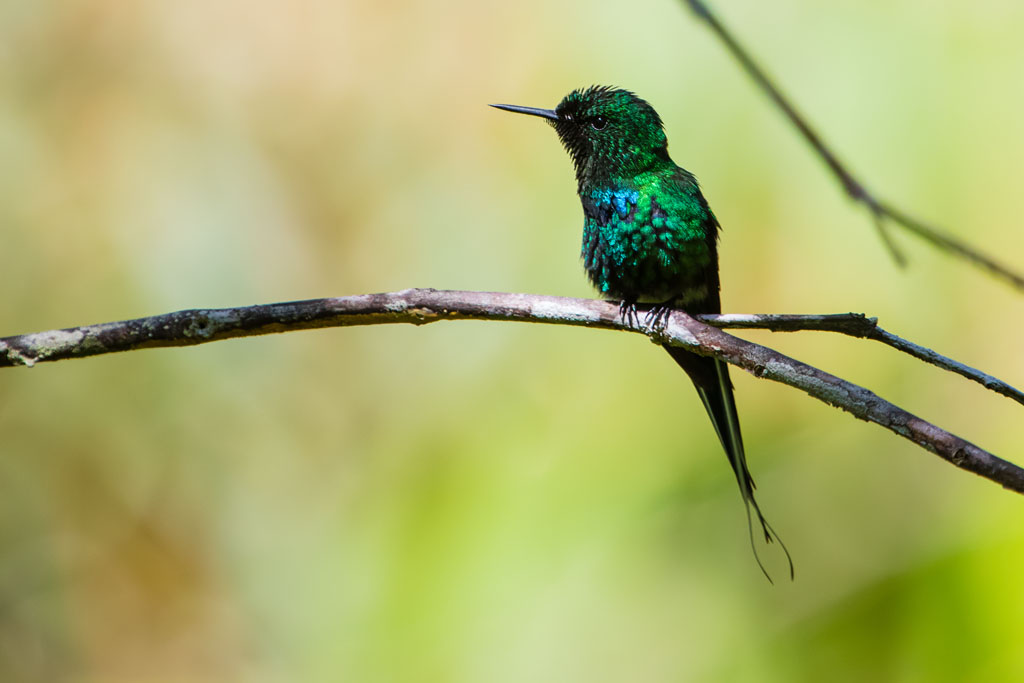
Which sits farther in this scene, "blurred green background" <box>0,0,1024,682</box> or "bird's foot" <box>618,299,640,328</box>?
"blurred green background" <box>0,0,1024,682</box>

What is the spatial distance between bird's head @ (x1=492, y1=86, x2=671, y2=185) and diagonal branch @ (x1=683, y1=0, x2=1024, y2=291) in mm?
1521

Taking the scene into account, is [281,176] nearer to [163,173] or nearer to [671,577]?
[163,173]

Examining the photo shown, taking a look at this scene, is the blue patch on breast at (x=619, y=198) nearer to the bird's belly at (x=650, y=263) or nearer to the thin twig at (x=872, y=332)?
the bird's belly at (x=650, y=263)

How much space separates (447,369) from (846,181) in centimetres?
350

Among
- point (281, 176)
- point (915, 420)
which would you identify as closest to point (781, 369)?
point (915, 420)

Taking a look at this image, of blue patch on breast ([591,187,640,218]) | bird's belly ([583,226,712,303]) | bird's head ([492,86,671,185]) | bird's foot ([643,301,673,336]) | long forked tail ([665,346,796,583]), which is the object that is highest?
bird's head ([492,86,671,185])

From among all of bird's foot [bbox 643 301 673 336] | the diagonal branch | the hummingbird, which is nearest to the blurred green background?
the hummingbird

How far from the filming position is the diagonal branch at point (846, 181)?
1.55 meters

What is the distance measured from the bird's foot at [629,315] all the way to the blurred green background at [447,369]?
5.82ft

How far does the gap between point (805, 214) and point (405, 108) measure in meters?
2.39

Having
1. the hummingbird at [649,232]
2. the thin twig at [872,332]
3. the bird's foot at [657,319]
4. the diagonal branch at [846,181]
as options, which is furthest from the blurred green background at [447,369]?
the diagonal branch at [846,181]

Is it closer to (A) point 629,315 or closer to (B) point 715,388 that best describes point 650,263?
(A) point 629,315

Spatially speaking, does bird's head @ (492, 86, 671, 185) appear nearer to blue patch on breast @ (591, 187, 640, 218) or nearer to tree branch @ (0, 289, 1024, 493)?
blue patch on breast @ (591, 187, 640, 218)

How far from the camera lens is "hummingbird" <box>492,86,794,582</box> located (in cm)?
307
